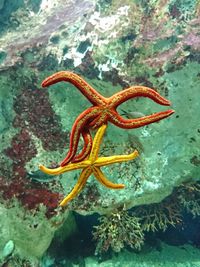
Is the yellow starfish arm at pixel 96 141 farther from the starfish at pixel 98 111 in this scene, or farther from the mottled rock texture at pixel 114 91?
the mottled rock texture at pixel 114 91

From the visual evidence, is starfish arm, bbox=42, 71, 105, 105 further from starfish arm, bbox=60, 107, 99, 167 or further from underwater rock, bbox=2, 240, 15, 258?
underwater rock, bbox=2, 240, 15, 258

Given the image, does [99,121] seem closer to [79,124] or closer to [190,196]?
[79,124]

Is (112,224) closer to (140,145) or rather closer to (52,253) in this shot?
(52,253)

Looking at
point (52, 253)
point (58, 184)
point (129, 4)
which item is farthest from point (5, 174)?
point (129, 4)

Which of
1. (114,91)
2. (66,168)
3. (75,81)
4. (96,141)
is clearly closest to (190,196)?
(114,91)

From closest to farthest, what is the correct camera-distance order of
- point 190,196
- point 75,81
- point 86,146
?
point 75,81 < point 86,146 < point 190,196

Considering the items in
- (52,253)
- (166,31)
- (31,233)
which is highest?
(166,31)

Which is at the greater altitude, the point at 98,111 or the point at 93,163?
the point at 98,111
